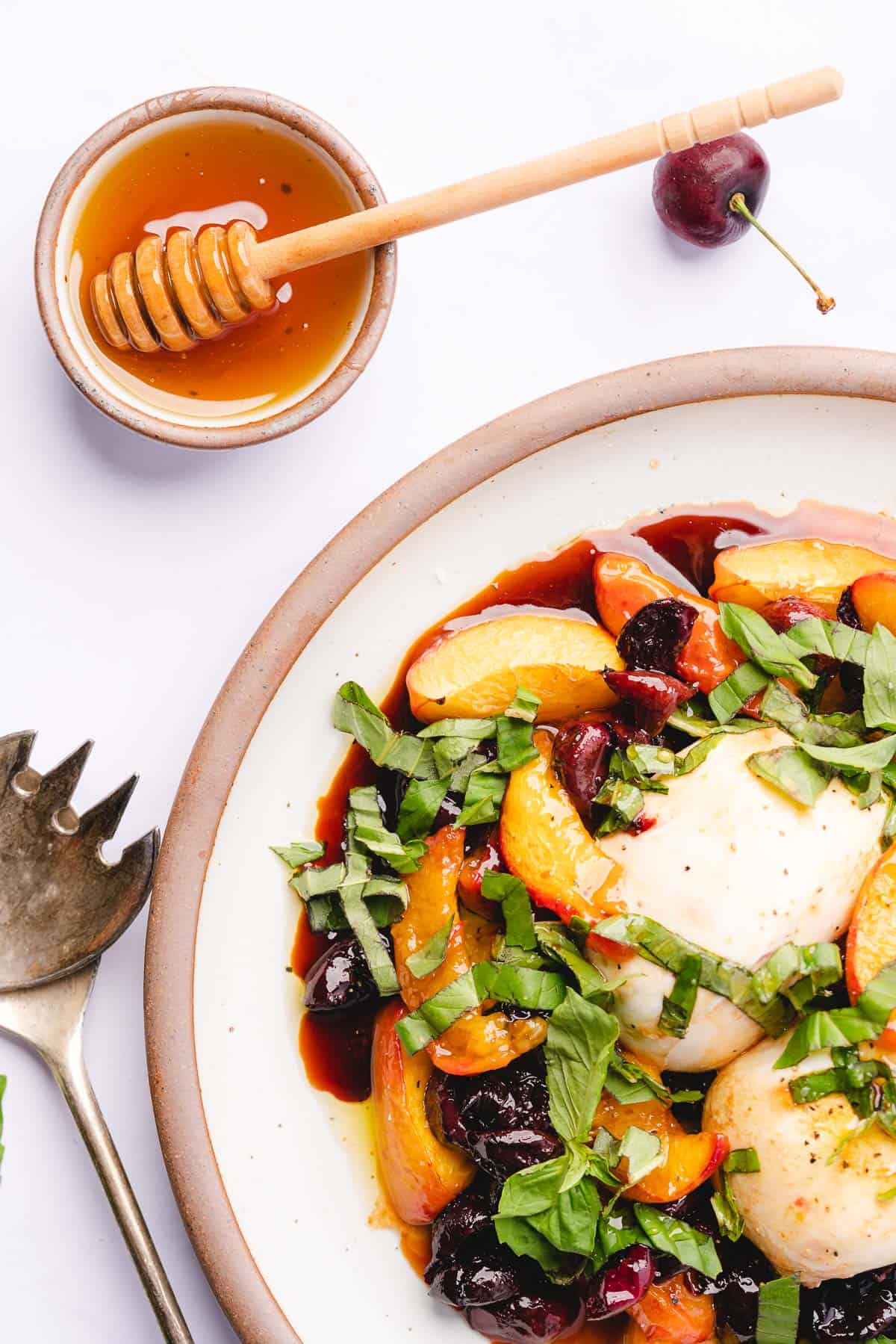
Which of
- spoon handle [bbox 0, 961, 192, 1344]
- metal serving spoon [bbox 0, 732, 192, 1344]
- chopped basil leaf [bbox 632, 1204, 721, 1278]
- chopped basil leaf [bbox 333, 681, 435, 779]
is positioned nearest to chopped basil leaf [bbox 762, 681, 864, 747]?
chopped basil leaf [bbox 333, 681, 435, 779]

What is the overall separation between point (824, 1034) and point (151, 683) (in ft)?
4.03

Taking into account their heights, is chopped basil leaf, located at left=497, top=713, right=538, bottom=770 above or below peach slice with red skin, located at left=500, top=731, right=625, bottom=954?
above

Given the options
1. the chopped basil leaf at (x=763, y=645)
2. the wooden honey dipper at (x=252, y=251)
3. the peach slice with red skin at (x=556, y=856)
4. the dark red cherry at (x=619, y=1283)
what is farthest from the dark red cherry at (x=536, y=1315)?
the wooden honey dipper at (x=252, y=251)

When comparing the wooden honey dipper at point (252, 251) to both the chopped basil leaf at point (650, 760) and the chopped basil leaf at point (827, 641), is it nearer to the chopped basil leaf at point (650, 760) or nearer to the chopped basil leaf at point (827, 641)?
the chopped basil leaf at point (827, 641)

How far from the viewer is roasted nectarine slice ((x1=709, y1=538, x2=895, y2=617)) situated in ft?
6.50

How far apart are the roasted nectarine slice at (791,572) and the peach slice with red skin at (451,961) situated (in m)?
0.61

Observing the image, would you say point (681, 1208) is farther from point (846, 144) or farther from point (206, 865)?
point (846, 144)

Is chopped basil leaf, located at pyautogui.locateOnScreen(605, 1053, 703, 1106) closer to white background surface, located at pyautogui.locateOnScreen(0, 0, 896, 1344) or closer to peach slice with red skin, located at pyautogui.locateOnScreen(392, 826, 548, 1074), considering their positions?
peach slice with red skin, located at pyautogui.locateOnScreen(392, 826, 548, 1074)

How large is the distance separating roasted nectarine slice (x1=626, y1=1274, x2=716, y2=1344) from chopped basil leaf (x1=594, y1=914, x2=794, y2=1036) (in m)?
0.54

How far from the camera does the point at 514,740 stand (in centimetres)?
191

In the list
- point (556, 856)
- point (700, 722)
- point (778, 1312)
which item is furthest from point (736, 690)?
point (778, 1312)

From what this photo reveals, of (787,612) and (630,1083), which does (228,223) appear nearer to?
(787,612)

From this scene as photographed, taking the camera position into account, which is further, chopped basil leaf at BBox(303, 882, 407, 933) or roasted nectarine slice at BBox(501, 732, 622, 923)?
chopped basil leaf at BBox(303, 882, 407, 933)

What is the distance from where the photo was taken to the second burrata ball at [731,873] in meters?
1.75
